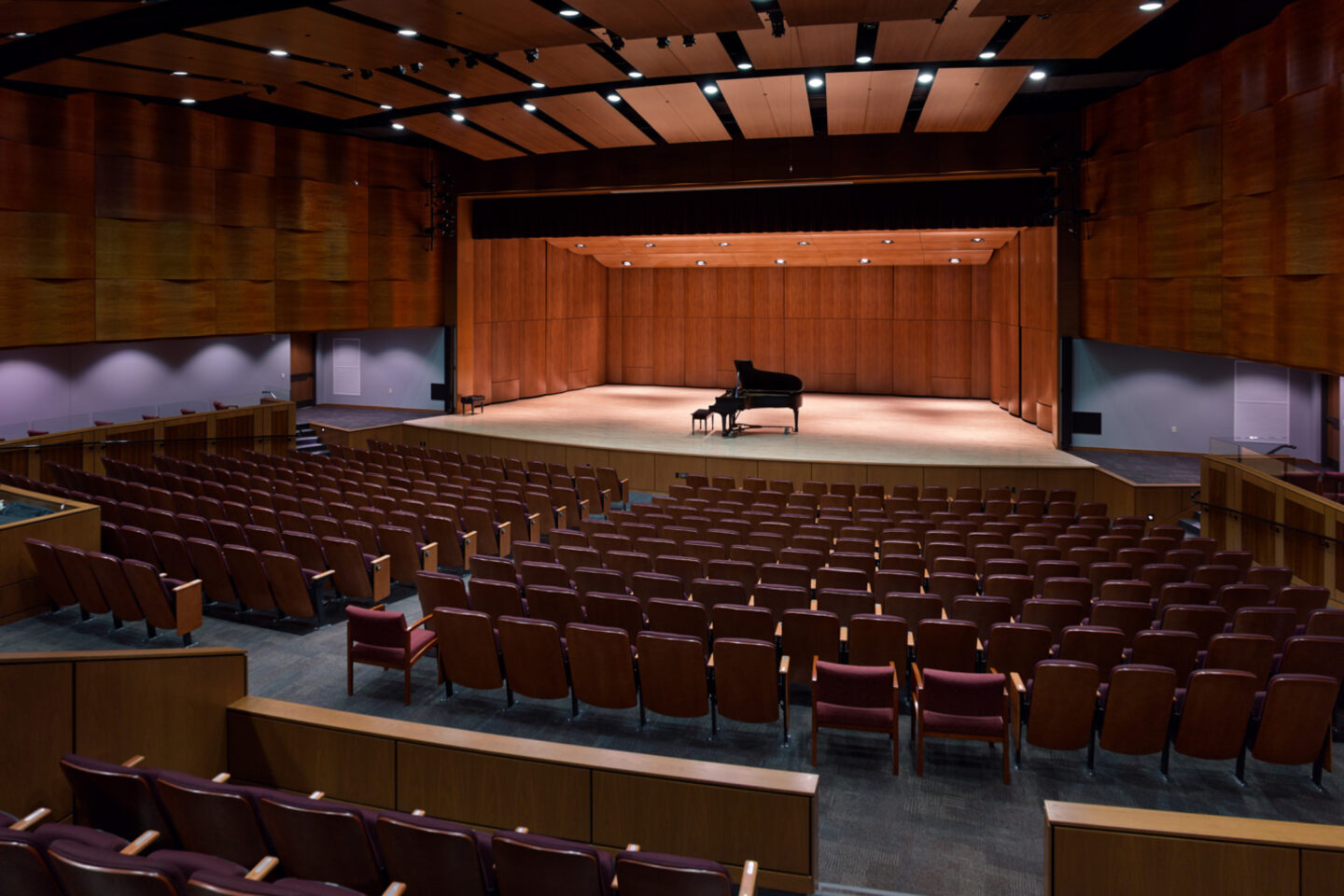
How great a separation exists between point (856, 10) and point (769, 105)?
518 cm

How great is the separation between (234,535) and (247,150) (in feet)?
35.2

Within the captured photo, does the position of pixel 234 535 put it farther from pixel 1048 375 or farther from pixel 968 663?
pixel 1048 375

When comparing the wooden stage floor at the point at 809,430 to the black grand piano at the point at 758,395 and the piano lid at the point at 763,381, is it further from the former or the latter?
the piano lid at the point at 763,381

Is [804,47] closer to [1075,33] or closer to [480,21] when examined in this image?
[1075,33]

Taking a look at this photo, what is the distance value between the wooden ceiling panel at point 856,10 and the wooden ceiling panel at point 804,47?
109 cm

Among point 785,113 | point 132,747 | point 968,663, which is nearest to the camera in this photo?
point 132,747

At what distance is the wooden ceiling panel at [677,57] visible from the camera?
10.8m

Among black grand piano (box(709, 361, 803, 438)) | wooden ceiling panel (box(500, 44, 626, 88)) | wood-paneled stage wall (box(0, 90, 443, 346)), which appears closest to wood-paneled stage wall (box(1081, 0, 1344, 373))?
black grand piano (box(709, 361, 803, 438))

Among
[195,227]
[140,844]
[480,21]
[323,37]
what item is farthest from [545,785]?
[195,227]

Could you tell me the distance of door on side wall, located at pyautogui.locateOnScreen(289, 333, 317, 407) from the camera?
21.7m

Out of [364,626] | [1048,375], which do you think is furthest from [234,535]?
[1048,375]

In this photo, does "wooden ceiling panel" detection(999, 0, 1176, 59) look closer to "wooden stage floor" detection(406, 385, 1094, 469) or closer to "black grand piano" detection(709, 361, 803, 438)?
"wooden stage floor" detection(406, 385, 1094, 469)

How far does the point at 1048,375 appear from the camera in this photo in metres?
17.2

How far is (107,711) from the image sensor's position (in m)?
4.25
